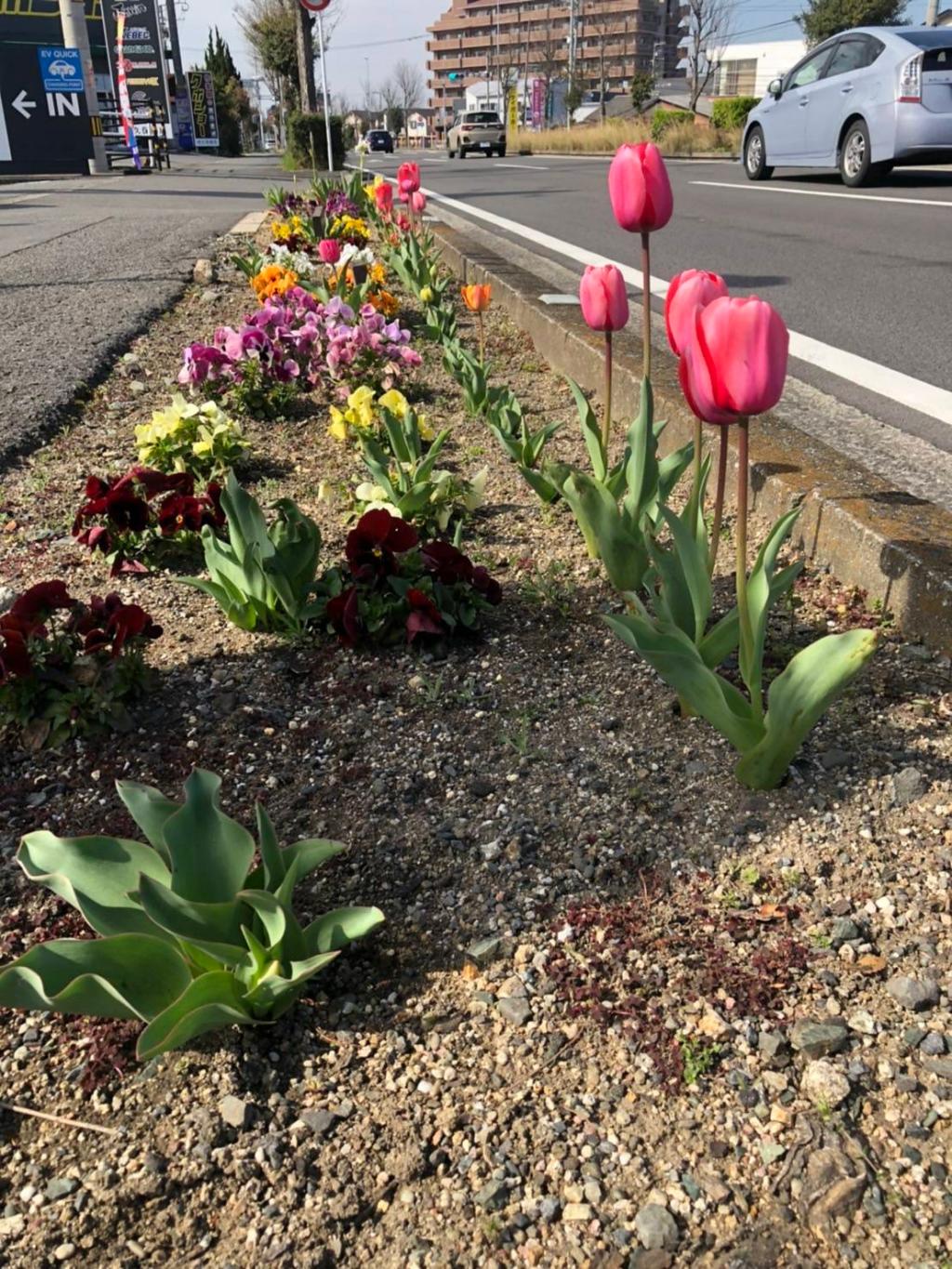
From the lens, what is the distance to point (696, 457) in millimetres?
2000

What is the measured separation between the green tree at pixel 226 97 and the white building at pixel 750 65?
31.3m

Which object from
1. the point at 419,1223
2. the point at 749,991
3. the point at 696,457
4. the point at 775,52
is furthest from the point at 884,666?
the point at 775,52

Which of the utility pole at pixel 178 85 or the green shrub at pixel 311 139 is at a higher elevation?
the utility pole at pixel 178 85

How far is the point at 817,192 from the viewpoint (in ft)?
37.0

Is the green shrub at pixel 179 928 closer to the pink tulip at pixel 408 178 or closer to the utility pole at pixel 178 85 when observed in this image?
the pink tulip at pixel 408 178

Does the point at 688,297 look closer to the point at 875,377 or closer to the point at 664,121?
the point at 875,377

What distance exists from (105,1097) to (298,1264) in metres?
0.34

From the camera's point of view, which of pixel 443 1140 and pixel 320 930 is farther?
pixel 320 930

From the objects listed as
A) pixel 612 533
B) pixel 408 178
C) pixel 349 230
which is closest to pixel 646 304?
pixel 612 533

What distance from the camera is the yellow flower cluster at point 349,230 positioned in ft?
22.1

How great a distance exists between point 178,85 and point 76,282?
2032 inches

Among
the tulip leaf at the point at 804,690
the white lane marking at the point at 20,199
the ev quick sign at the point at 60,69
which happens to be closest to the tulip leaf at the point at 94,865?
the tulip leaf at the point at 804,690

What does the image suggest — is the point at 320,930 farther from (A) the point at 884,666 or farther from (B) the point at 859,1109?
(A) the point at 884,666

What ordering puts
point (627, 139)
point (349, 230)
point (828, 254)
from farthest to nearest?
point (627, 139) < point (828, 254) < point (349, 230)
